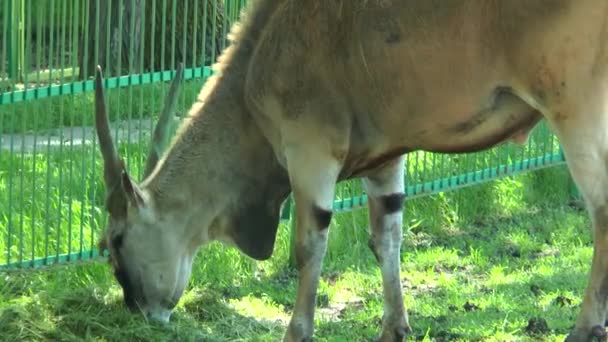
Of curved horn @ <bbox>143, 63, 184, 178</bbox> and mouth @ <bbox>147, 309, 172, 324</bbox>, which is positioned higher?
curved horn @ <bbox>143, 63, 184, 178</bbox>

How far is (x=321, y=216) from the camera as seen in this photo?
7164mm

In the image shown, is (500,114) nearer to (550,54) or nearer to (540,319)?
(550,54)

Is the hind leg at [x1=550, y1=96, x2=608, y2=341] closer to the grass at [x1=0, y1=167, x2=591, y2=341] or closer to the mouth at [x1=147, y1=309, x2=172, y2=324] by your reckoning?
the grass at [x1=0, y1=167, x2=591, y2=341]

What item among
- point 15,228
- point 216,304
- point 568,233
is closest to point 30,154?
point 15,228

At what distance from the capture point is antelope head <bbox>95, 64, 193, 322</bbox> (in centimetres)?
745

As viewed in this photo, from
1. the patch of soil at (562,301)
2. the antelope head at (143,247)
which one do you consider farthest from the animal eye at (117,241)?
the patch of soil at (562,301)

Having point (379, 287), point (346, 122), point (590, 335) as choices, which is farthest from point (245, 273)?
point (590, 335)

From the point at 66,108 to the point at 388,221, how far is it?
7.37ft

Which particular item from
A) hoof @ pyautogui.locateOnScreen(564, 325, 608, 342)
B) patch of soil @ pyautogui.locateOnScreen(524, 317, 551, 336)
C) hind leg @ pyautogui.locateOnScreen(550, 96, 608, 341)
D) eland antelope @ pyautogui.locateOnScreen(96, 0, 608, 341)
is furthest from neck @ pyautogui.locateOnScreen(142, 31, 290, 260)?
hoof @ pyautogui.locateOnScreen(564, 325, 608, 342)

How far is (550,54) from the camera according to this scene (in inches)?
255

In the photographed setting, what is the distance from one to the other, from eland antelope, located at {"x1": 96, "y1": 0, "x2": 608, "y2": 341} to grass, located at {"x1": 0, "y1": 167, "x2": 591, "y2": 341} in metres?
0.37

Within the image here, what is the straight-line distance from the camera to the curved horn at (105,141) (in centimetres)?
714

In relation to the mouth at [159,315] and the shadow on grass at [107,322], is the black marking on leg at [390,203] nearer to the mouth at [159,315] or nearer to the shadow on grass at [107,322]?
the shadow on grass at [107,322]

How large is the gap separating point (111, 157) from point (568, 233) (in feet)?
13.2
